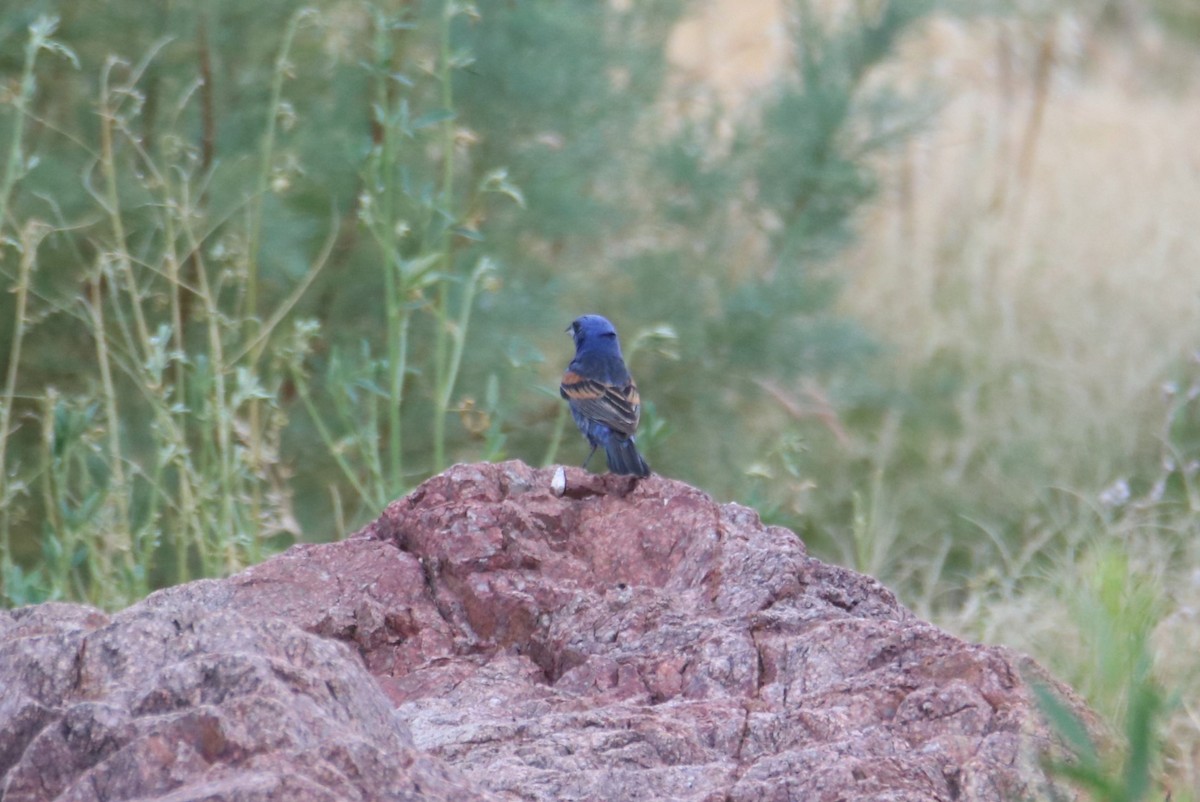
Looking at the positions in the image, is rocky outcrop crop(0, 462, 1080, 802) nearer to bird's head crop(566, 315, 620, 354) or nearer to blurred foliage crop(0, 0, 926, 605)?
blurred foliage crop(0, 0, 926, 605)

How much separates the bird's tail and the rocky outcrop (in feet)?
1.33

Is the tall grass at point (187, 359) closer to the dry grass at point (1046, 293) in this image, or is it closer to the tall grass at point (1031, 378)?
the tall grass at point (1031, 378)

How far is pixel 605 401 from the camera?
13.3 feet

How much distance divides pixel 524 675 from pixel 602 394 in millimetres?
1785

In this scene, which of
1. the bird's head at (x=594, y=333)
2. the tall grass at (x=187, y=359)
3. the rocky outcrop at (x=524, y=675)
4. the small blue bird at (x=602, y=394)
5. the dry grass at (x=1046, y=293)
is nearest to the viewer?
the rocky outcrop at (x=524, y=675)

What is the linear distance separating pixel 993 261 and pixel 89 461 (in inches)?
225

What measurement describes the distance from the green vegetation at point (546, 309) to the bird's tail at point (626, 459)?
0.16m

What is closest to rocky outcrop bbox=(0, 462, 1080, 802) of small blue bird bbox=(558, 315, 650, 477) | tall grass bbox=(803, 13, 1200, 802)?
small blue bird bbox=(558, 315, 650, 477)

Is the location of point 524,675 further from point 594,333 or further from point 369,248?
point 369,248

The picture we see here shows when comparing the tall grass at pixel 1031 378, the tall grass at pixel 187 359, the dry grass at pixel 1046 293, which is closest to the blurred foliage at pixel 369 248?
the tall grass at pixel 187 359

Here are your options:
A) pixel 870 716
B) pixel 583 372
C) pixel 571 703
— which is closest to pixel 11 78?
pixel 583 372

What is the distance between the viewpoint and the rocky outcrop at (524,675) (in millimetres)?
1743

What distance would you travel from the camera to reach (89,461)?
4602mm

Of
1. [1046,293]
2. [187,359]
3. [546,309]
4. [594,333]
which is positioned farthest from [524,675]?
[1046,293]
